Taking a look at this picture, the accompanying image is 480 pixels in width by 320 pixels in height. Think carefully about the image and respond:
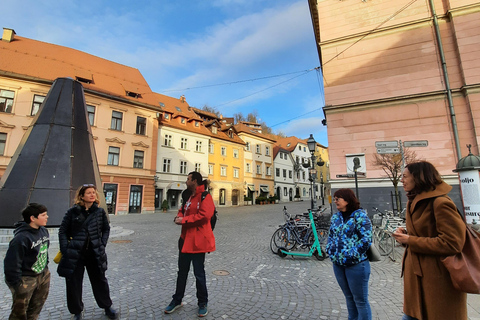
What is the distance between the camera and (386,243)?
677 cm

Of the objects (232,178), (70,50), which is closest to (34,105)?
(70,50)

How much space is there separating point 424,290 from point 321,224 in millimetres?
6119

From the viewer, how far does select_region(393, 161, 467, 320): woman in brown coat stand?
6.27 ft

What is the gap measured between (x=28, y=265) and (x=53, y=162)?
23.3 ft

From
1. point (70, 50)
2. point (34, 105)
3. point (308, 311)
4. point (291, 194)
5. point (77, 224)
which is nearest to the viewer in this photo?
point (77, 224)

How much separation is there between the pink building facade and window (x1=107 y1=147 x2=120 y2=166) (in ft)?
66.6

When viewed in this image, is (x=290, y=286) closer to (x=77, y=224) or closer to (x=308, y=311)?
(x=308, y=311)

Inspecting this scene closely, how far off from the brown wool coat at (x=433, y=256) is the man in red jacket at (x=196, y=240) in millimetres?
2290

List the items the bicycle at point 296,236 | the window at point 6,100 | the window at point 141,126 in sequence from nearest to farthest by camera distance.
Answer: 1. the bicycle at point 296,236
2. the window at point 6,100
3. the window at point 141,126

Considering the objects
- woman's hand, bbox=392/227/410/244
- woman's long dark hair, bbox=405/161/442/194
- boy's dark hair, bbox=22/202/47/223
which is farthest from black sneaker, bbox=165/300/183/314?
woman's long dark hair, bbox=405/161/442/194

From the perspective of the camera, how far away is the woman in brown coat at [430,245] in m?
1.91

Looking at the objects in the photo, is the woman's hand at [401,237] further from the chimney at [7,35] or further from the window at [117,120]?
the chimney at [7,35]

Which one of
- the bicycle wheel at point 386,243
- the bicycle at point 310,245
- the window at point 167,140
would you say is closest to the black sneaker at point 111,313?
the bicycle at point 310,245

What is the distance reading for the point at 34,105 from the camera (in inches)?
875
